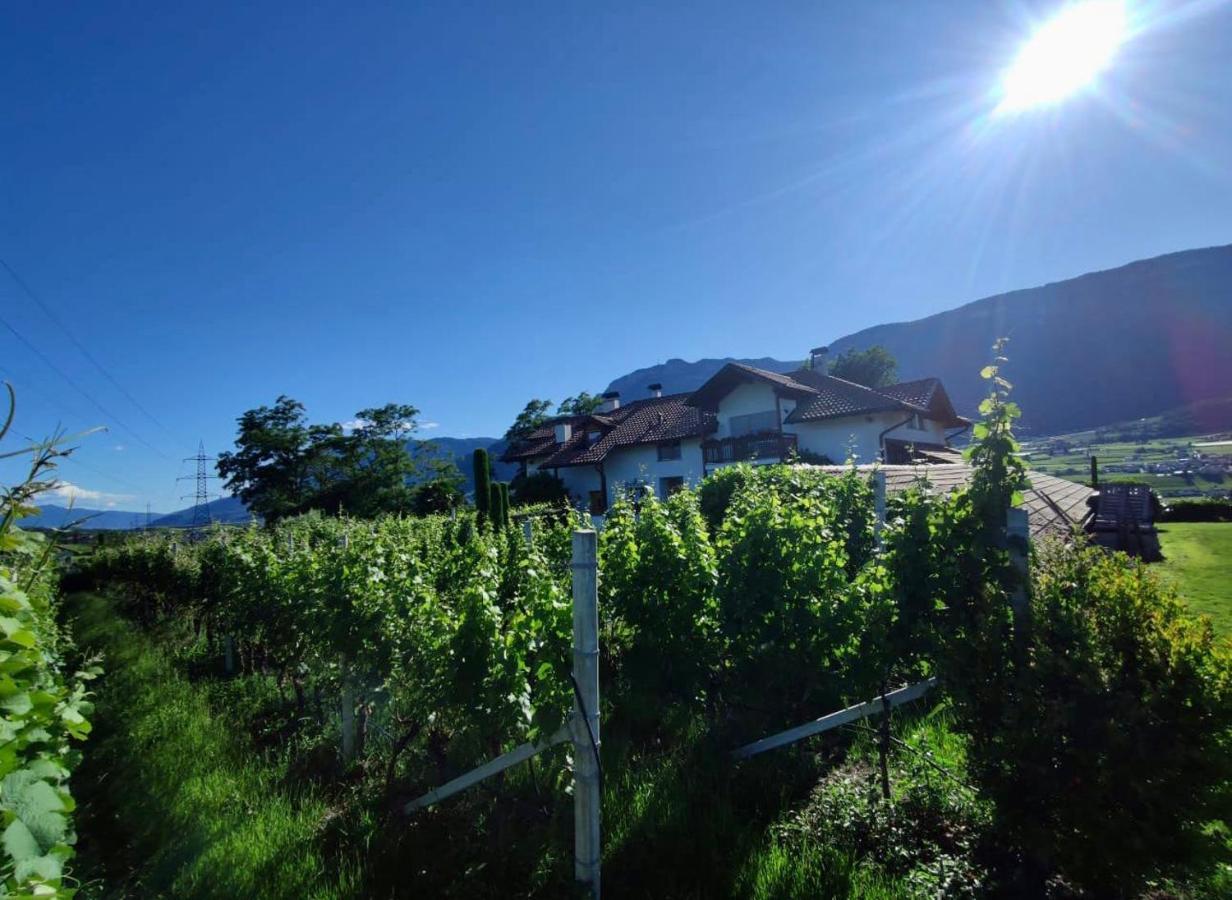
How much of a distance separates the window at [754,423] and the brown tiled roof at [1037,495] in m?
11.6

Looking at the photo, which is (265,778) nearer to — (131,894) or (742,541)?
(131,894)

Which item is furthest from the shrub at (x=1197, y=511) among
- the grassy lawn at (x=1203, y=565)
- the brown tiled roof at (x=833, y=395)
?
the brown tiled roof at (x=833, y=395)

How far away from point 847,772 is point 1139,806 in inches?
70.1

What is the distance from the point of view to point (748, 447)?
2567 centimetres

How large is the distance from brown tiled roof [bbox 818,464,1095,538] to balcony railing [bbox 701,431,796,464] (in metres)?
10.3

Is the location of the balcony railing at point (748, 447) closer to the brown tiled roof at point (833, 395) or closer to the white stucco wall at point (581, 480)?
the brown tiled roof at point (833, 395)

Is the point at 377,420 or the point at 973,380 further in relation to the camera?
the point at 973,380

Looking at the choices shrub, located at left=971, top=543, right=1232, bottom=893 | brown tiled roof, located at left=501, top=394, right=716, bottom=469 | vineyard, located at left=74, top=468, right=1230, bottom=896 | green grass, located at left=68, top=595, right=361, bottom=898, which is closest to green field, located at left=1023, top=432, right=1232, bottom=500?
brown tiled roof, located at left=501, top=394, right=716, bottom=469

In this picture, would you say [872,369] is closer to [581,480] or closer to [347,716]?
[581,480]

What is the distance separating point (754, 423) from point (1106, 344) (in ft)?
441

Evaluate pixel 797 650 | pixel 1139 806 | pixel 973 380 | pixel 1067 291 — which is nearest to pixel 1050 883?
pixel 1139 806

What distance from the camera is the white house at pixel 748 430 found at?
22594 mm

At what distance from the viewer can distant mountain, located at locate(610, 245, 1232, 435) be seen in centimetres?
10194

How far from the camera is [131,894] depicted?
10.5 ft
